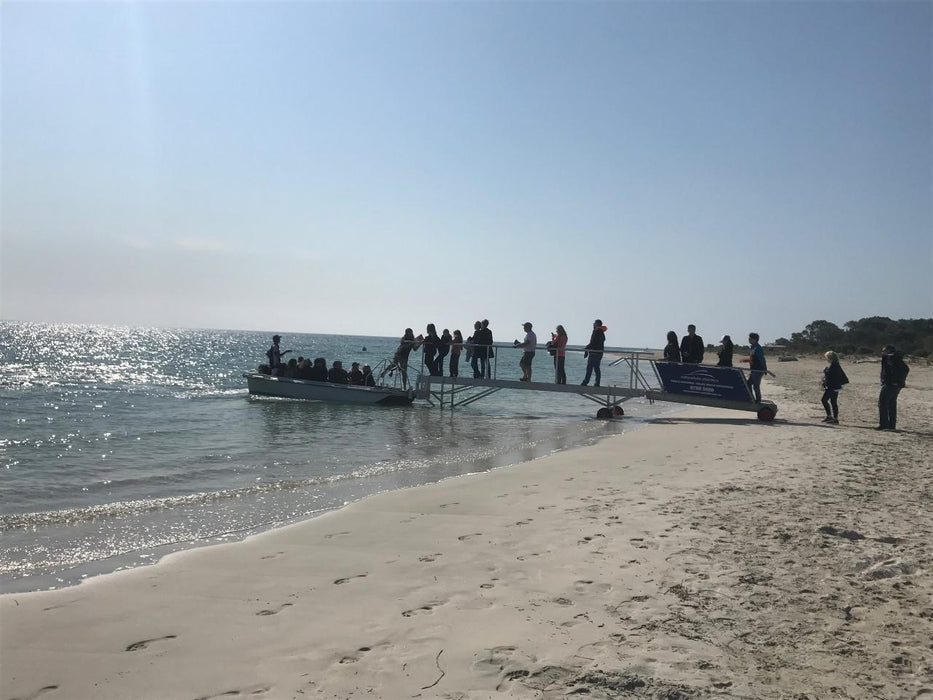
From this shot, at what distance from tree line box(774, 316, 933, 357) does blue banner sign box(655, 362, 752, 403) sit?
46.9m

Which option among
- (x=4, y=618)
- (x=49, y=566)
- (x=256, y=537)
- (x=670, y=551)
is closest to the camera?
(x=4, y=618)

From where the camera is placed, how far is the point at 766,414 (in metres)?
16.1

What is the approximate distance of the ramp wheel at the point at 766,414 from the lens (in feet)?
52.5

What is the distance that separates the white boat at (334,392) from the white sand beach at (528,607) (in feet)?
46.1

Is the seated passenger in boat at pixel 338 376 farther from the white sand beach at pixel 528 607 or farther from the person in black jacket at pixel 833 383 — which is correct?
the white sand beach at pixel 528 607

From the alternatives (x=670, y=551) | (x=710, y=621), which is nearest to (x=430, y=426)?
(x=670, y=551)

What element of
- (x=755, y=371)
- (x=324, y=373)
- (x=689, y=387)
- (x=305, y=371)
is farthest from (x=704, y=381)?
(x=305, y=371)

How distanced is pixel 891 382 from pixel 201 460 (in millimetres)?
13505

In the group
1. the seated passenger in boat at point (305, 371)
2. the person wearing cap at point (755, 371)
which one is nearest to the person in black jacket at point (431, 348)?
the seated passenger in boat at point (305, 371)

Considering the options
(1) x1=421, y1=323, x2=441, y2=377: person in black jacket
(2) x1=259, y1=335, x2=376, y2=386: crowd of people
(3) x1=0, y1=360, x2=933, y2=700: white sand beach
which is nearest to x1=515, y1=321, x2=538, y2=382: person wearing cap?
(1) x1=421, y1=323, x2=441, y2=377: person in black jacket

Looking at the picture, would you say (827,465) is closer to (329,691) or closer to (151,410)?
(329,691)

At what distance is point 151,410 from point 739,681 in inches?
824

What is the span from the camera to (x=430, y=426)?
677 inches

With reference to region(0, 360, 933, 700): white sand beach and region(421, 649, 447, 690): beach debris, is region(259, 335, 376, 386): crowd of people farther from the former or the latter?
region(421, 649, 447, 690): beach debris
